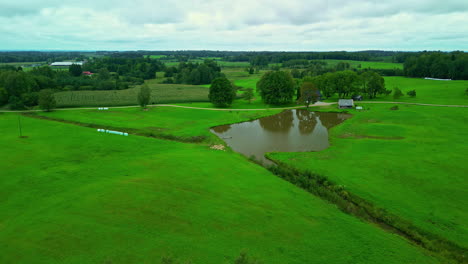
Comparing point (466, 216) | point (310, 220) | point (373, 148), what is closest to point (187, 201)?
point (310, 220)

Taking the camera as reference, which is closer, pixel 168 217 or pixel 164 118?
pixel 168 217

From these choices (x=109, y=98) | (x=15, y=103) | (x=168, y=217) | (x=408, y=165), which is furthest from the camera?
(x=109, y=98)

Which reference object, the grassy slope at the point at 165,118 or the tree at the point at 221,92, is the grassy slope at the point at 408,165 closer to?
the grassy slope at the point at 165,118

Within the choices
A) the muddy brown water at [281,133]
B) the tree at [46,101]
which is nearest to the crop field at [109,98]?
the tree at [46,101]

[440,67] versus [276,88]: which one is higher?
[440,67]

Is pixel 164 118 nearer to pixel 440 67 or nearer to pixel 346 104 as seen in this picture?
pixel 346 104

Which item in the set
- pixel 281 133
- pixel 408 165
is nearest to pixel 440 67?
pixel 281 133

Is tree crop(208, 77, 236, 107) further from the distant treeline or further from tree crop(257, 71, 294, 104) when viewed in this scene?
the distant treeline
